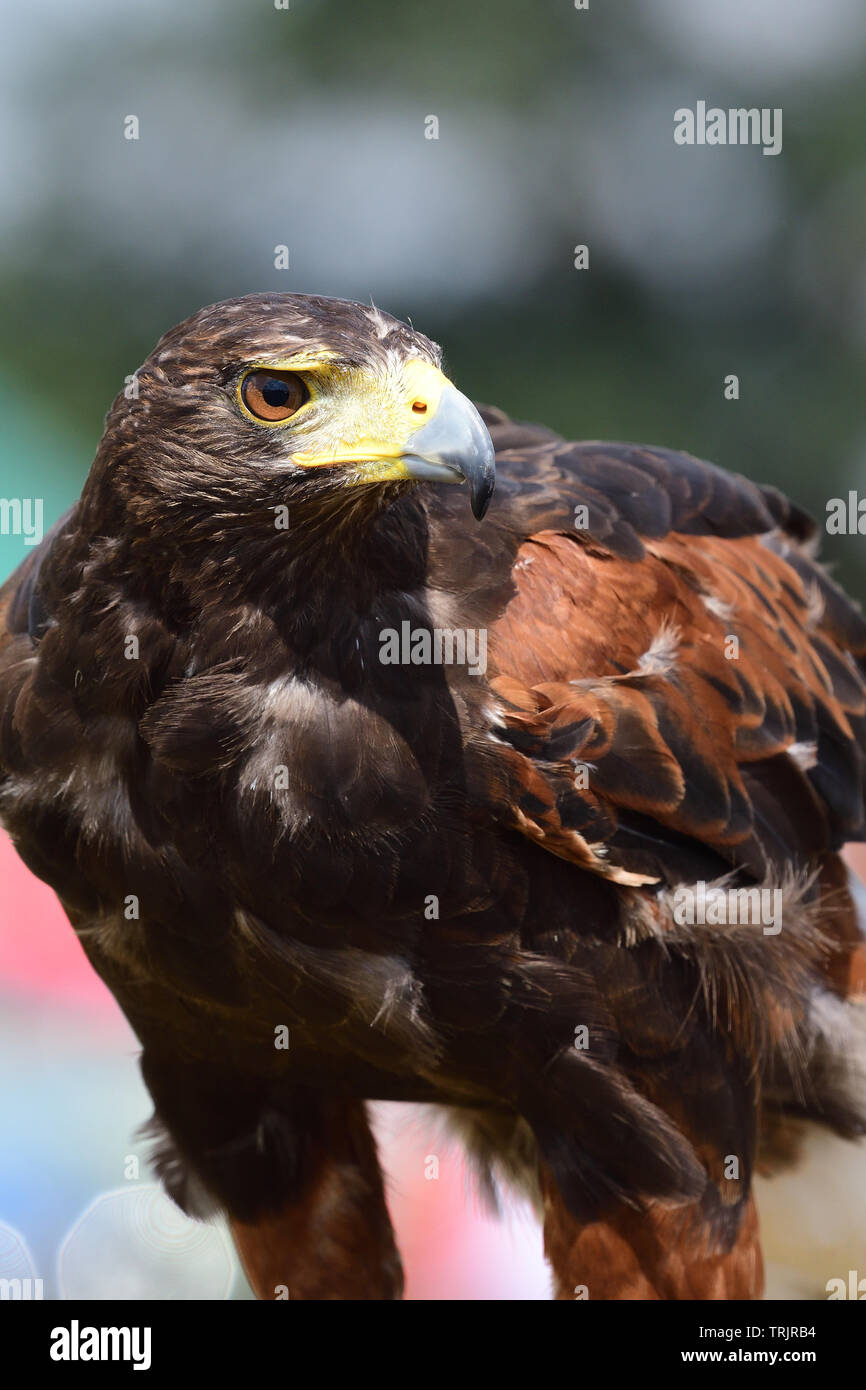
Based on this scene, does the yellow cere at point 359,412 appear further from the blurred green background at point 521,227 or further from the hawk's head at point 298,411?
the blurred green background at point 521,227

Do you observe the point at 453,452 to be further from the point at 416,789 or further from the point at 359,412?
the point at 416,789

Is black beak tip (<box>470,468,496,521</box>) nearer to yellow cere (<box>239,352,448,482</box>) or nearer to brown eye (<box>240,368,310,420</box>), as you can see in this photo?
yellow cere (<box>239,352,448,482</box>)

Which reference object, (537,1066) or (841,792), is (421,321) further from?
(537,1066)

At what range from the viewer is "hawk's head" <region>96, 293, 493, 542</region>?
6.52 feet

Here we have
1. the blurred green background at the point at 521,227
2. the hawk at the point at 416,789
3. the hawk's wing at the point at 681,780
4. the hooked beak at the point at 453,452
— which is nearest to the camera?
the hooked beak at the point at 453,452

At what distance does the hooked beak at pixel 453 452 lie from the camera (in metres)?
1.97

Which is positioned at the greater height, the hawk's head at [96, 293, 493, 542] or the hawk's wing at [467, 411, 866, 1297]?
the hawk's head at [96, 293, 493, 542]

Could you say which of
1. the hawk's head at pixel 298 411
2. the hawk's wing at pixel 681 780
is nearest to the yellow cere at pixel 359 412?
the hawk's head at pixel 298 411

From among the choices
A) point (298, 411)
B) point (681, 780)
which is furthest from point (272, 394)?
point (681, 780)

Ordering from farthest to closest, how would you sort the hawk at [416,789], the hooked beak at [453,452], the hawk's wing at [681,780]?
the hawk's wing at [681,780] → the hawk at [416,789] → the hooked beak at [453,452]

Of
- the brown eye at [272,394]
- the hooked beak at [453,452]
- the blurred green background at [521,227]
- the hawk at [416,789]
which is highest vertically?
the blurred green background at [521,227]

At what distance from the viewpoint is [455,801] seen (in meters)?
2.29

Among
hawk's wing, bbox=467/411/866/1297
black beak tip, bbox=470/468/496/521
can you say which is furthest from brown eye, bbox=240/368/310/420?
hawk's wing, bbox=467/411/866/1297

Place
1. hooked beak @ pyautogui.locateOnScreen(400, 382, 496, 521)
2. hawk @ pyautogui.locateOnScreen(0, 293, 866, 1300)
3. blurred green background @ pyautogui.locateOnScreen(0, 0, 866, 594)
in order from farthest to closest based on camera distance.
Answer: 1. blurred green background @ pyautogui.locateOnScreen(0, 0, 866, 594)
2. hawk @ pyautogui.locateOnScreen(0, 293, 866, 1300)
3. hooked beak @ pyautogui.locateOnScreen(400, 382, 496, 521)
